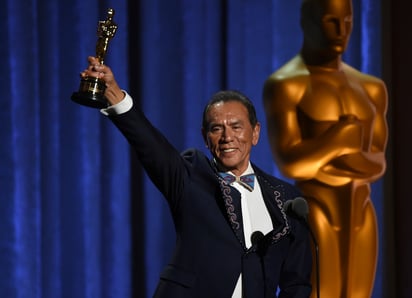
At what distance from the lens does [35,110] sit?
93.4 inches

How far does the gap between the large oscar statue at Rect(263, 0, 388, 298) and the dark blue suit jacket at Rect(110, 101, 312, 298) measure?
80 cm

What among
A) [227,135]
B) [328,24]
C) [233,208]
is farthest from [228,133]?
[328,24]

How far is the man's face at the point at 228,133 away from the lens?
1348 millimetres

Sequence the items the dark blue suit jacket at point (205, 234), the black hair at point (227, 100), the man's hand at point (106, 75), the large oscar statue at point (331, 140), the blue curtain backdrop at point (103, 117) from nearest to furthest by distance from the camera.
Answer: the man's hand at point (106, 75) < the dark blue suit jacket at point (205, 234) < the black hair at point (227, 100) < the large oscar statue at point (331, 140) < the blue curtain backdrop at point (103, 117)

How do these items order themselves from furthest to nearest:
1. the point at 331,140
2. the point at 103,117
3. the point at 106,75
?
the point at 103,117
the point at 331,140
the point at 106,75

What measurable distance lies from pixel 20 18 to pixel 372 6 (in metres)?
1.34

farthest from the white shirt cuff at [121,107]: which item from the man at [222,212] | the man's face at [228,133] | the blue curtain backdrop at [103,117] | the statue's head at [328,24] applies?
the blue curtain backdrop at [103,117]

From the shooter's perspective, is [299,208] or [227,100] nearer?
[299,208]

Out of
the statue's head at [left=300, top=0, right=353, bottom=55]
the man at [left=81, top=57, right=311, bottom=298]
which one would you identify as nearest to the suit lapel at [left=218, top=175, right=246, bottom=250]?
the man at [left=81, top=57, right=311, bottom=298]

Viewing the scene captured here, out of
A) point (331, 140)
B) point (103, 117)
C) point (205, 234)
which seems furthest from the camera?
point (103, 117)

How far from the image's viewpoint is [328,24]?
→ 2156 millimetres

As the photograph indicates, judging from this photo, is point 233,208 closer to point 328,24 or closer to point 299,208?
point 299,208

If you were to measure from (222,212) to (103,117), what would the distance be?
4.20 ft

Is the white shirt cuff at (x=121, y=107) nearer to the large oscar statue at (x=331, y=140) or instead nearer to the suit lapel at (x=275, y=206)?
the suit lapel at (x=275, y=206)
